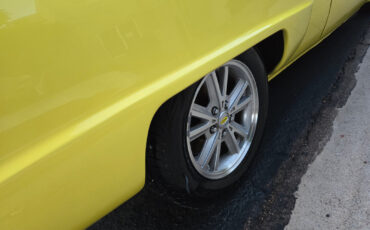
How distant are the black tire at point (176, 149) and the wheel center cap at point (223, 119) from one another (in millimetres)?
262

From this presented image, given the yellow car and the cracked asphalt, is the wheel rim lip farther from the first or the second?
the cracked asphalt

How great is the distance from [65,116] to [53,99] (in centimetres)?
7

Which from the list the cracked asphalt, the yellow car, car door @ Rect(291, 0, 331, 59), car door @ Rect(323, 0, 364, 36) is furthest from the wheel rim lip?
car door @ Rect(323, 0, 364, 36)

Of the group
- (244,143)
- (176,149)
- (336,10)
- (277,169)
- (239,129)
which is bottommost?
(277,169)

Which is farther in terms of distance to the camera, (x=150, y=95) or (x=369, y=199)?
(x=369, y=199)

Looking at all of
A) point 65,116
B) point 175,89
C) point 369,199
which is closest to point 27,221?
point 65,116

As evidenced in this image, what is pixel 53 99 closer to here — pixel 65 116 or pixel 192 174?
pixel 65 116

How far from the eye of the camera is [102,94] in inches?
44.5

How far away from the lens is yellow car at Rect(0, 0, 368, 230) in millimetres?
976

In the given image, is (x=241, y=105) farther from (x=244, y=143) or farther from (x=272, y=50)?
(x=272, y=50)

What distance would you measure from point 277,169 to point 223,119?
508 mm

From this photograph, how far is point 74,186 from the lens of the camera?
114cm

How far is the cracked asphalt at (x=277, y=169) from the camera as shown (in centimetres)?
186

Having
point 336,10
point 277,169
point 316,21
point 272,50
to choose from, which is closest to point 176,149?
point 277,169
